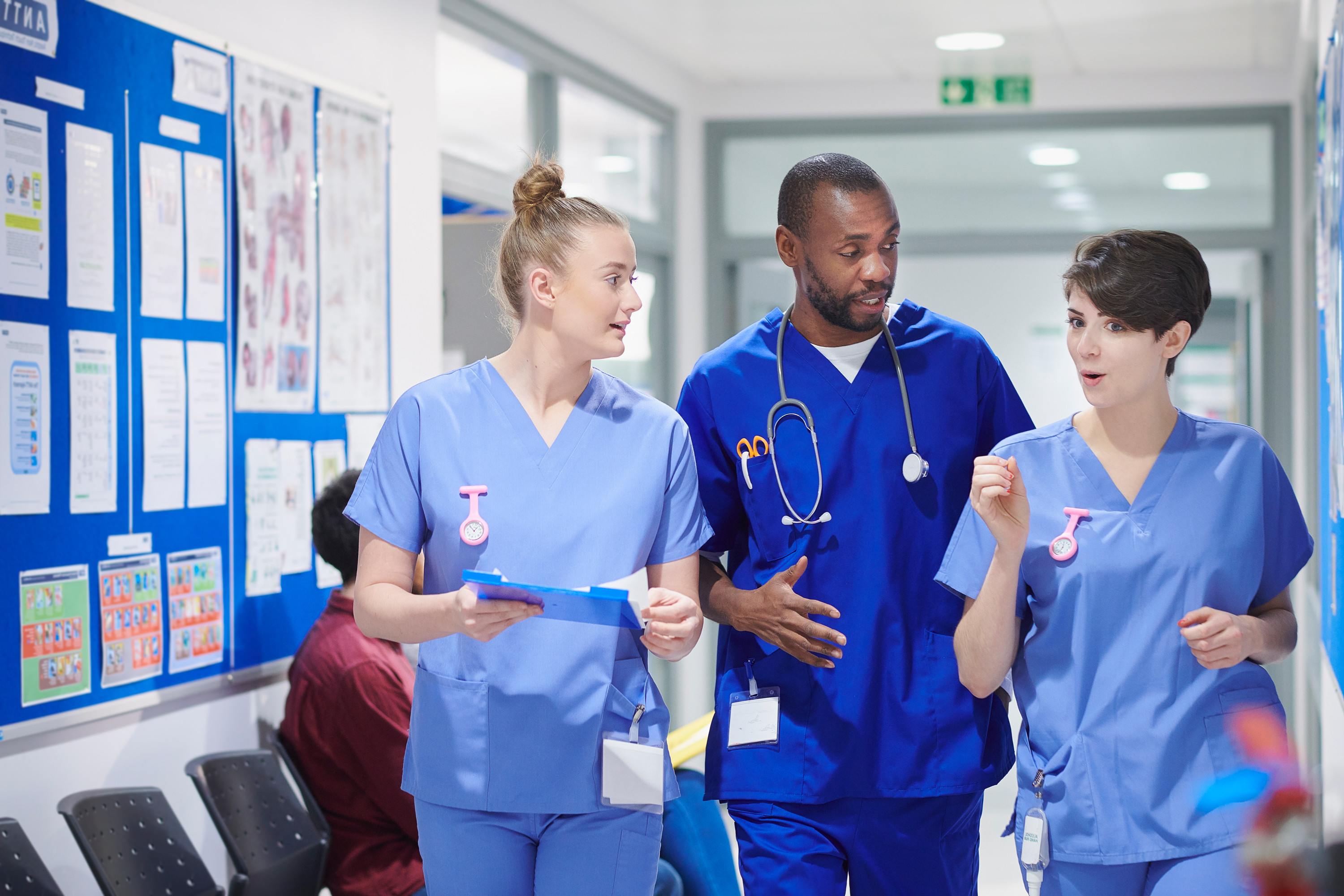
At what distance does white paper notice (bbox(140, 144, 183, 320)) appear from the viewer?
99.1 inches

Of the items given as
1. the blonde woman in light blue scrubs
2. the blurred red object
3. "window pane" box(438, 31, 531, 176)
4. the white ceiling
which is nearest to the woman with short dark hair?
the blonde woman in light blue scrubs

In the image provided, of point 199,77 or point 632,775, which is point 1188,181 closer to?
point 199,77

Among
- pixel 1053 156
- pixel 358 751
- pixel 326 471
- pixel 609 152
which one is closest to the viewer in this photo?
pixel 358 751

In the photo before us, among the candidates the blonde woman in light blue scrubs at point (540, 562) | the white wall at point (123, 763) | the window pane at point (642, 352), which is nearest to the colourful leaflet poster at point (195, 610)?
the white wall at point (123, 763)

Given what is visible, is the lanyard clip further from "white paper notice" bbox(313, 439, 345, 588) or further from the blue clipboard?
"white paper notice" bbox(313, 439, 345, 588)

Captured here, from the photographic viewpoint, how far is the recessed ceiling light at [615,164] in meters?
4.88

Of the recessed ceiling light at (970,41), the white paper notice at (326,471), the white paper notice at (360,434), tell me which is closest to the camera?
the white paper notice at (326,471)

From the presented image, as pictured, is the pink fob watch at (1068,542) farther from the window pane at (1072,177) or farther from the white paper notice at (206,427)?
the window pane at (1072,177)

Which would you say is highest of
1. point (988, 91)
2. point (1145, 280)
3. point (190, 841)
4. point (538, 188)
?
point (988, 91)

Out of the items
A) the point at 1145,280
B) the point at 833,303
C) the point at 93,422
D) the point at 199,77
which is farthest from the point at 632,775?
the point at 199,77

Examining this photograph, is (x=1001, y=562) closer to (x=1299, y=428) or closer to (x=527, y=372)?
(x=527, y=372)

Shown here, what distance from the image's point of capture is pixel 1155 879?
1.55 meters

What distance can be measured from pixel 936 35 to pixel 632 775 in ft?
12.2

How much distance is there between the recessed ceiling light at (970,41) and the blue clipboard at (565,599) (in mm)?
3603
